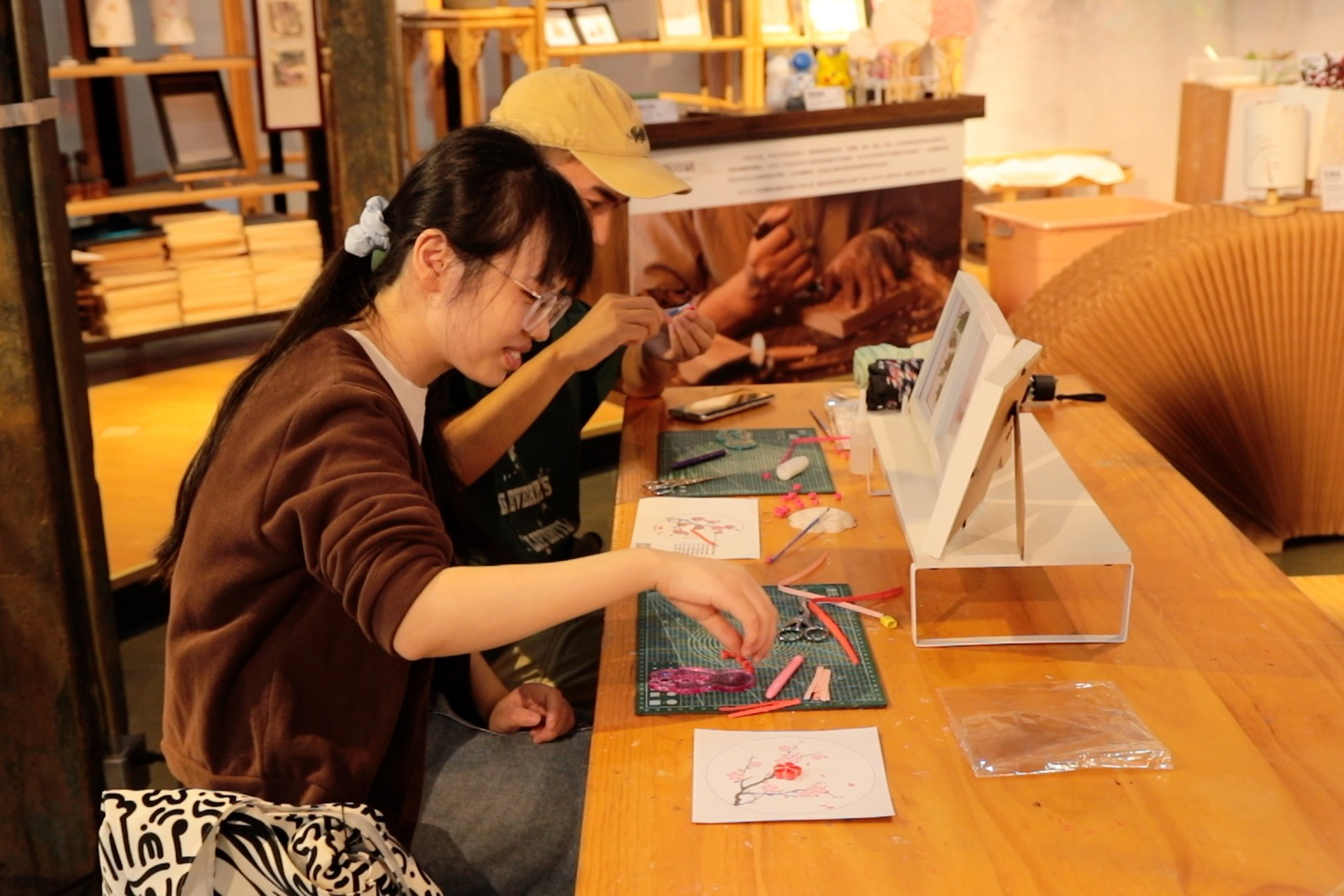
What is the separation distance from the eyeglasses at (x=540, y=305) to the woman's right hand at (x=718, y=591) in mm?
312

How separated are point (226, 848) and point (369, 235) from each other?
0.65 m

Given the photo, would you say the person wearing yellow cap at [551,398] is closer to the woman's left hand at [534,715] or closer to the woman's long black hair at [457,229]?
the woman's left hand at [534,715]

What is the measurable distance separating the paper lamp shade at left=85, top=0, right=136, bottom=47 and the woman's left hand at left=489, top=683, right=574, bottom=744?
363 centimetres

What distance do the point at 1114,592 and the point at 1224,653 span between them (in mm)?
181

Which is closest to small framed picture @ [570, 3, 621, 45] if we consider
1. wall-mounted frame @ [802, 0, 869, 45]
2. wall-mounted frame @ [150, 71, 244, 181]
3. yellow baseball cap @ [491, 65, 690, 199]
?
wall-mounted frame @ [802, 0, 869, 45]

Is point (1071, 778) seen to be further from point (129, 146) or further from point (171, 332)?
point (129, 146)

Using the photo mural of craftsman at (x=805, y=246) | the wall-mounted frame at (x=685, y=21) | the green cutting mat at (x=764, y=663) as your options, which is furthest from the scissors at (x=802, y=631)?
the wall-mounted frame at (x=685, y=21)

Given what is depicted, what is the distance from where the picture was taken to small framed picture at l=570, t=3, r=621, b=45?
19.7 ft

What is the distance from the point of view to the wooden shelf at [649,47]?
586 cm

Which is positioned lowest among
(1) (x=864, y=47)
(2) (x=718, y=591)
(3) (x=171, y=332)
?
(3) (x=171, y=332)

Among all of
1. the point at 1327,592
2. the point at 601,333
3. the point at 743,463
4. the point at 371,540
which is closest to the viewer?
the point at 371,540

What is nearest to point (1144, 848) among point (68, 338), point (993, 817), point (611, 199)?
point (993, 817)

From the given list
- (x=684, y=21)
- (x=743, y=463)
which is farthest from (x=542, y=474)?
(x=684, y=21)

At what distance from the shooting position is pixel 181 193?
4.87 meters
